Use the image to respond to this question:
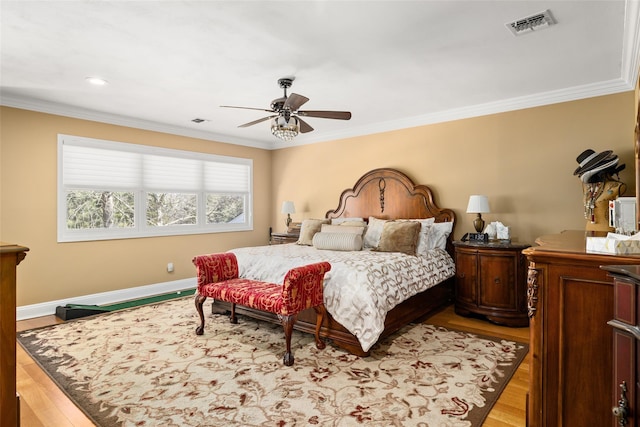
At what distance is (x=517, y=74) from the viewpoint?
136 inches

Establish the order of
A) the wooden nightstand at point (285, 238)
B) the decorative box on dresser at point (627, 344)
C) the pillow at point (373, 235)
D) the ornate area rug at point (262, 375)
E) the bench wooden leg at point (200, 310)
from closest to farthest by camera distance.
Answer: the decorative box on dresser at point (627, 344) → the ornate area rug at point (262, 375) → the bench wooden leg at point (200, 310) → the pillow at point (373, 235) → the wooden nightstand at point (285, 238)

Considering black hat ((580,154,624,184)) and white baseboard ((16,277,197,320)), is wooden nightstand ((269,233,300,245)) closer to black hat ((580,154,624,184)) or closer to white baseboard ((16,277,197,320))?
white baseboard ((16,277,197,320))

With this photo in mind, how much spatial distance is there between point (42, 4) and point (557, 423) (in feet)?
12.4

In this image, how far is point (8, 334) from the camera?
5.20 feet

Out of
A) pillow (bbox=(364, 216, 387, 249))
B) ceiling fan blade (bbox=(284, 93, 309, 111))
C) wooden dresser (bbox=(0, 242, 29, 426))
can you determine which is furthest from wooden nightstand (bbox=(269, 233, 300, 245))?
wooden dresser (bbox=(0, 242, 29, 426))

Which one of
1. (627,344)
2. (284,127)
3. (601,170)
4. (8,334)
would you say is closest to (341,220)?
(284,127)

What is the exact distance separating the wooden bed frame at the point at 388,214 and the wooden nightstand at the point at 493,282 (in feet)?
1.19

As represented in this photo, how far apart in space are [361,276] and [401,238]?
1.27m

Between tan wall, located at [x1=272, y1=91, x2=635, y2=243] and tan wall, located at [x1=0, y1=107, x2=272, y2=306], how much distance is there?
341 centimetres

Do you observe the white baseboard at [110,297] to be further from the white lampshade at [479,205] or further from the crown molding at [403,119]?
the white lampshade at [479,205]

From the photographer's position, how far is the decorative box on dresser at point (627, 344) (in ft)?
3.11

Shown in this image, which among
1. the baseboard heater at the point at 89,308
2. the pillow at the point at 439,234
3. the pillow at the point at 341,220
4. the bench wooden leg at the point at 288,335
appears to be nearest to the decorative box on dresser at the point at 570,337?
the bench wooden leg at the point at 288,335

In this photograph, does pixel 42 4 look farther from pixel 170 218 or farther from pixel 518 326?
pixel 518 326

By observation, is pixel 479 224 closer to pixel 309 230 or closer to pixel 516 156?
pixel 516 156
